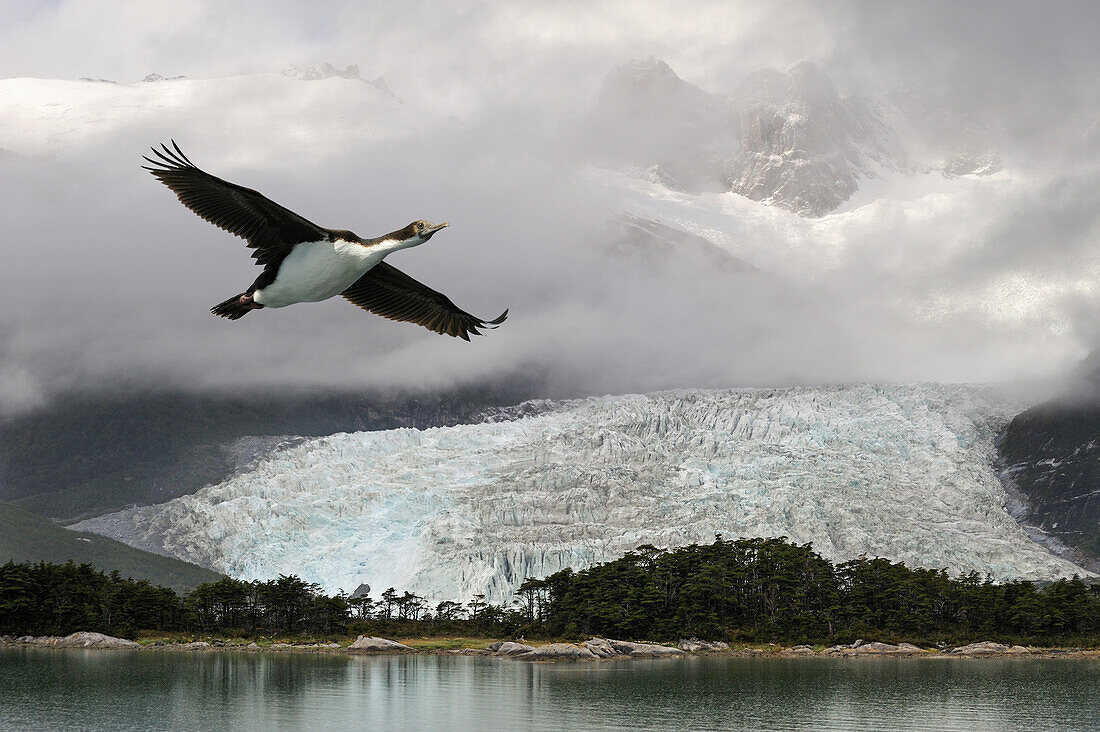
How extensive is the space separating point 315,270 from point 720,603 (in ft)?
314

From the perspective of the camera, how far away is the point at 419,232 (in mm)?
10883

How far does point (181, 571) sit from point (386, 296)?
183m

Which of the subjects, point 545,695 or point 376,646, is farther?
point 376,646

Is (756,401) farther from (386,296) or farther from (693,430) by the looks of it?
(386,296)

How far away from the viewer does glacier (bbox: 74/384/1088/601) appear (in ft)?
467

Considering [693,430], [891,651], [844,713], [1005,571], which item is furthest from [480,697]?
[693,430]

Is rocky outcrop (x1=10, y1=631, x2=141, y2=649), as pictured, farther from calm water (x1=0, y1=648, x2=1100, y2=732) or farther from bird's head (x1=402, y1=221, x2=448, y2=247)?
bird's head (x1=402, y1=221, x2=448, y2=247)

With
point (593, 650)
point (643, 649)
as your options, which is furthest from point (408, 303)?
point (643, 649)

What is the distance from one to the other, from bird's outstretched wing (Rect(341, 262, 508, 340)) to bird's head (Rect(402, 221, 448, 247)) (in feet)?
7.57

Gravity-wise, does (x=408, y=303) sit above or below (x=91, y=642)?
above

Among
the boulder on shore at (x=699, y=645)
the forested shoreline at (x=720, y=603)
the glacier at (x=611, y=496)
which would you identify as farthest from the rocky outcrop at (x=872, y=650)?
the glacier at (x=611, y=496)

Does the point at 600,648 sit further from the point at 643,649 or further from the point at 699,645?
the point at 699,645

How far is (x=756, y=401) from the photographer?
629 feet

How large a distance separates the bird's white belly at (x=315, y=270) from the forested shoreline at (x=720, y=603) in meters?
86.1
